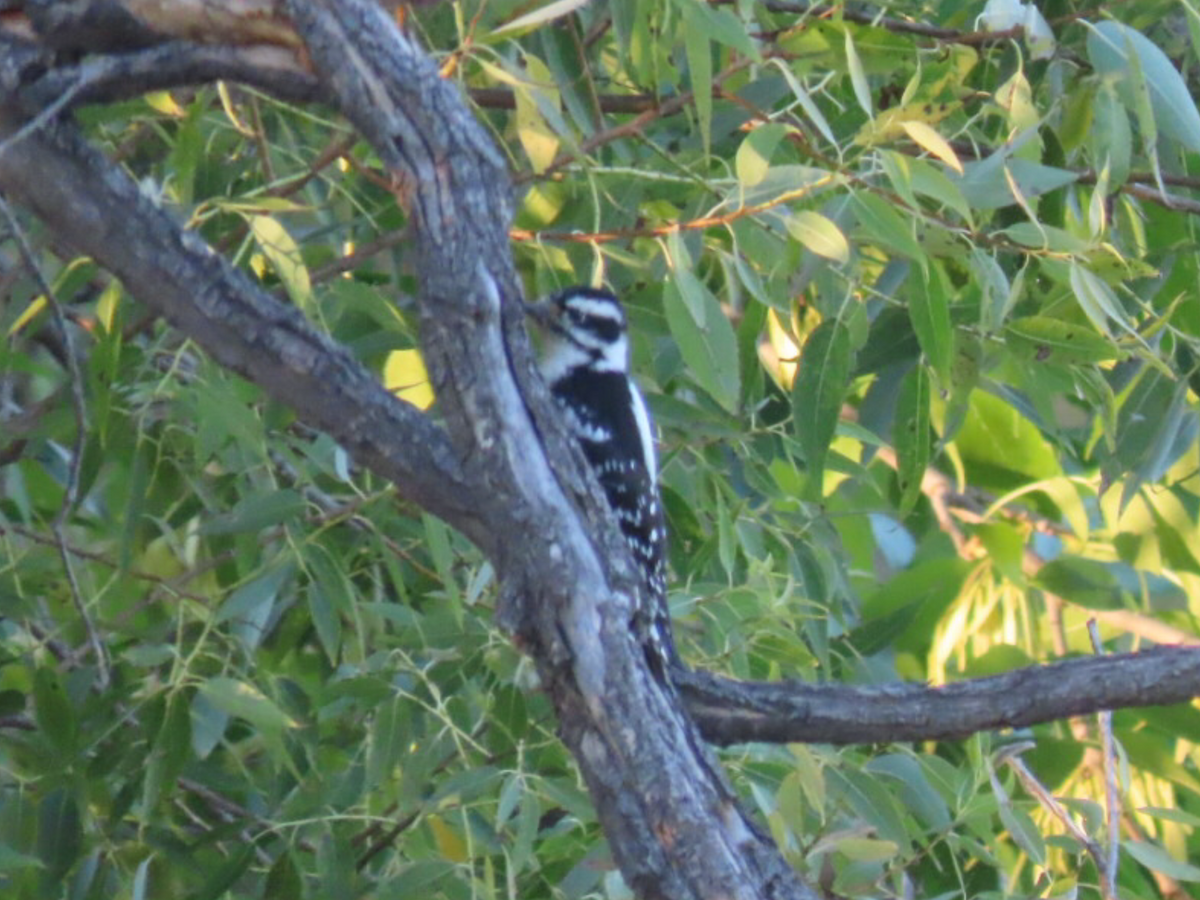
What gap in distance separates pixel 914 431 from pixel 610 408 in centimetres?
84

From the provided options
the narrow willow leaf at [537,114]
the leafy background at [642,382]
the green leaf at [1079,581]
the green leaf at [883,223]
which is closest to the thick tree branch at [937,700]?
the leafy background at [642,382]

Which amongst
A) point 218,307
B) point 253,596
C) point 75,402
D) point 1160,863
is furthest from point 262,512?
point 1160,863

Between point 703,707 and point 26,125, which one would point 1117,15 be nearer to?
point 703,707

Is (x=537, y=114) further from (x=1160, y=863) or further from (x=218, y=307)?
(x=1160, y=863)

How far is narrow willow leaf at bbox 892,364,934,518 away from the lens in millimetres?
2092

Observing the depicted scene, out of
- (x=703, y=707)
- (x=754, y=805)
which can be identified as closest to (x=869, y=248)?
(x=754, y=805)

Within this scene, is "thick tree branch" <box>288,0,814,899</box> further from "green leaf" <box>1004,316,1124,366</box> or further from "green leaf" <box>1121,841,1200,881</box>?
"green leaf" <box>1121,841,1200,881</box>

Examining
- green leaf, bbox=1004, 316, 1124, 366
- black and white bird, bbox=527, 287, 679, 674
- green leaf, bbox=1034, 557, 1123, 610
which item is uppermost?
green leaf, bbox=1004, 316, 1124, 366

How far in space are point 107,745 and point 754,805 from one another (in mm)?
837

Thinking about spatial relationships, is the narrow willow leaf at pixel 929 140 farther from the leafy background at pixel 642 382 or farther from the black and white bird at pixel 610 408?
the black and white bird at pixel 610 408

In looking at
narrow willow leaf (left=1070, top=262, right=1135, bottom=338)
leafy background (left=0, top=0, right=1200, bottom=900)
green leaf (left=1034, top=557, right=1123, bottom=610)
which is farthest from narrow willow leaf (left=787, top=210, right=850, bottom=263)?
green leaf (left=1034, top=557, right=1123, bottom=610)

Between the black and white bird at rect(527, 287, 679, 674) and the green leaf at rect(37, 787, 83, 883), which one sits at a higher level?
the green leaf at rect(37, 787, 83, 883)

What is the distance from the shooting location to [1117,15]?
2336 mm

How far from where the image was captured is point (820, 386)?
1946 mm
